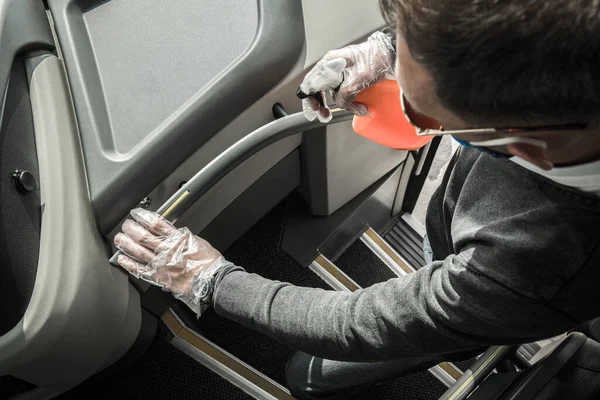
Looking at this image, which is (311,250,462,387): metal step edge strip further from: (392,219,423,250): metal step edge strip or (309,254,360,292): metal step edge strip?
(392,219,423,250): metal step edge strip

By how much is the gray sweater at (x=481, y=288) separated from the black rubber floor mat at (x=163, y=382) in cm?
76

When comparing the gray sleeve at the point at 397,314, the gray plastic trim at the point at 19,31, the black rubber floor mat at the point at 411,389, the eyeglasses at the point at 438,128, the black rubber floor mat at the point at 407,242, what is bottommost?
the black rubber floor mat at the point at 411,389

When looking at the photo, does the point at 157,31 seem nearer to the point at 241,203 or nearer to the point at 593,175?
the point at 241,203

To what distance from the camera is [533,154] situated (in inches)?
20.7

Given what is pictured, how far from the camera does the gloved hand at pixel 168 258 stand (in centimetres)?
88

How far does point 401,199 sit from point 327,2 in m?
0.92

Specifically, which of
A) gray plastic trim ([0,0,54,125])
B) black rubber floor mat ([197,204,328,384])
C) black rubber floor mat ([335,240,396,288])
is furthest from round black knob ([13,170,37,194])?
black rubber floor mat ([335,240,396,288])

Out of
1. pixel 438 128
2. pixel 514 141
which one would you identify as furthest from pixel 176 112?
pixel 514 141

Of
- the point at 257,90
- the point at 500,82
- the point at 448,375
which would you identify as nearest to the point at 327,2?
the point at 257,90

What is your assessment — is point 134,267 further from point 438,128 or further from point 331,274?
point 331,274

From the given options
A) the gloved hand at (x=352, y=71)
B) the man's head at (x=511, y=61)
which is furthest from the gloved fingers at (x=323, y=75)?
the man's head at (x=511, y=61)

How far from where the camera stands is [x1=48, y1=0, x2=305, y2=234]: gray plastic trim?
0.86 m

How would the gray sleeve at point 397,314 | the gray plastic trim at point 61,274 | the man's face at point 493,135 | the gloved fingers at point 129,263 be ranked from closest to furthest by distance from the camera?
the man's face at point 493,135
the gray sleeve at point 397,314
the gray plastic trim at point 61,274
the gloved fingers at point 129,263

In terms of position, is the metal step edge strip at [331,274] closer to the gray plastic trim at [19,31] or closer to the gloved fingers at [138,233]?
the gloved fingers at [138,233]
